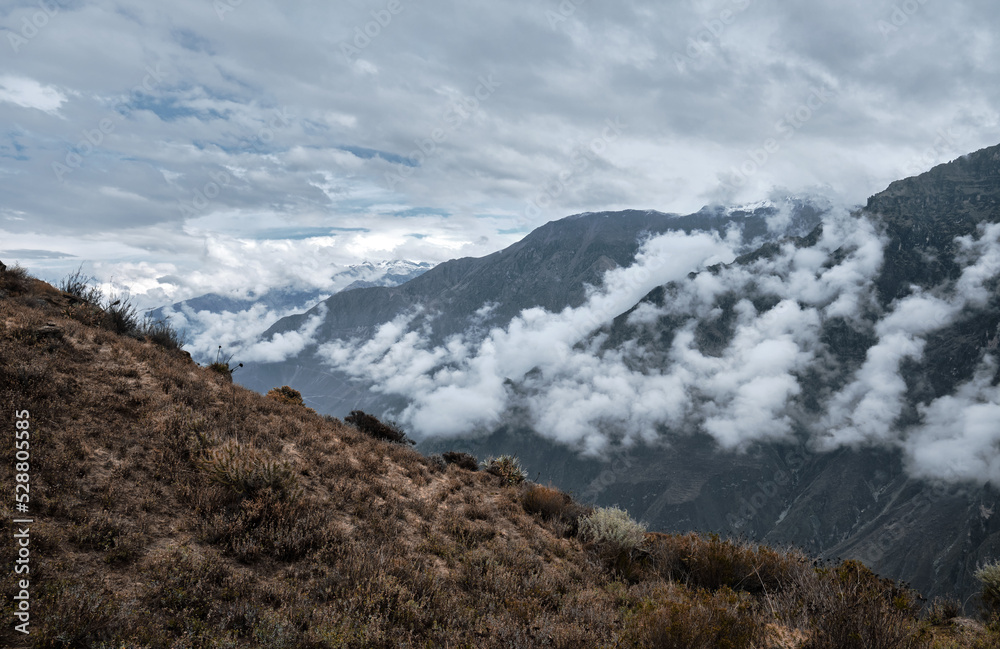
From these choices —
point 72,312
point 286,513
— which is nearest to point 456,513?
point 286,513

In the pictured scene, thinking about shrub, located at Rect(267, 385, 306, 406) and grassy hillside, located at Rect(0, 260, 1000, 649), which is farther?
shrub, located at Rect(267, 385, 306, 406)

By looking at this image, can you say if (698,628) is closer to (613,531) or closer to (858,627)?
(858,627)

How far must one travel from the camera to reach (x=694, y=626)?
494 centimetres

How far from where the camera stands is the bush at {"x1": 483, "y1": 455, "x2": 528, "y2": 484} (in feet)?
48.0

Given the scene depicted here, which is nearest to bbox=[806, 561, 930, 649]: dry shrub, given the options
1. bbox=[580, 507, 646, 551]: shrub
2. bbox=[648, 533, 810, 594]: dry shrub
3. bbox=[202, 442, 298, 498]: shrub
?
bbox=[648, 533, 810, 594]: dry shrub

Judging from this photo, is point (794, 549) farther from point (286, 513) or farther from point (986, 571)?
point (286, 513)

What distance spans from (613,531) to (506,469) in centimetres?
616

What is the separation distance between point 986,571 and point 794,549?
3.33 metres

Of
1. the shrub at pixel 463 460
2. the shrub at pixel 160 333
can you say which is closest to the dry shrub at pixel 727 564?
the shrub at pixel 463 460

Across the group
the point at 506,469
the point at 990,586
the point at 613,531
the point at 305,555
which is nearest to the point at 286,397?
the point at 506,469

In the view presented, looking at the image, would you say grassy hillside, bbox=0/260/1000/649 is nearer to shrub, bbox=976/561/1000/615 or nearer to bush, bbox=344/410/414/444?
shrub, bbox=976/561/1000/615

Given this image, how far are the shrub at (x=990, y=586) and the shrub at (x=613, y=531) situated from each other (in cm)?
607

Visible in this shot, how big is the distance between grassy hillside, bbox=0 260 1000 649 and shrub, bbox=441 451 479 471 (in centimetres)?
340

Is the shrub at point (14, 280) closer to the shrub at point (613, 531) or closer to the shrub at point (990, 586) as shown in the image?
the shrub at point (613, 531)
